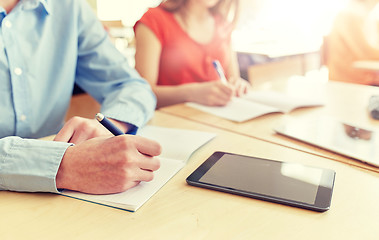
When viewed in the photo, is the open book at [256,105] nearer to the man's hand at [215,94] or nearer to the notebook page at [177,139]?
the man's hand at [215,94]

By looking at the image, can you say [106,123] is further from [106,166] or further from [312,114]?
[312,114]

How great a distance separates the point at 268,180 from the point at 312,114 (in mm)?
474

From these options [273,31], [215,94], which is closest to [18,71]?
[215,94]

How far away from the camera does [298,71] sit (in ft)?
8.87

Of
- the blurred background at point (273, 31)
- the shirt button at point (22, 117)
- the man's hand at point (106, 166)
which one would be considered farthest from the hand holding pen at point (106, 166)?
the blurred background at point (273, 31)

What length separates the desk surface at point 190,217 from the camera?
0.43 meters

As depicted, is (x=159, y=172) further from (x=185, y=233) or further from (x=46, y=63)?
(x=46, y=63)

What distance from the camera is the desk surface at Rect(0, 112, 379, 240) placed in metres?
0.43

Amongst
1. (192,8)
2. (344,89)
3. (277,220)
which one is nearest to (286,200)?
(277,220)

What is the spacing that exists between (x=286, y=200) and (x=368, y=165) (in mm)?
239

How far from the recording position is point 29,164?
1.78ft

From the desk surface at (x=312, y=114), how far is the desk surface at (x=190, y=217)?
7.7 inches

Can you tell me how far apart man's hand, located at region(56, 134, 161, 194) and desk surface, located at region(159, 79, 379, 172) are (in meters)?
0.33

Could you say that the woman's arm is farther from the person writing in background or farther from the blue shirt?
the blue shirt
